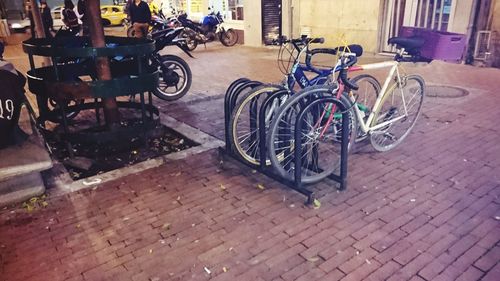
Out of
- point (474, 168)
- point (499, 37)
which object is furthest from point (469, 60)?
point (474, 168)

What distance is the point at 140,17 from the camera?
36.9 feet

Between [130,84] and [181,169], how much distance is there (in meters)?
1.13

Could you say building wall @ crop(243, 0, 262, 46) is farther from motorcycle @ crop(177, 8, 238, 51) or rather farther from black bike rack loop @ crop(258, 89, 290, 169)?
black bike rack loop @ crop(258, 89, 290, 169)

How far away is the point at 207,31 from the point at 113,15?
12898mm

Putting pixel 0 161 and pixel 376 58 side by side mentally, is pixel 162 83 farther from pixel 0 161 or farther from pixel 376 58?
pixel 376 58

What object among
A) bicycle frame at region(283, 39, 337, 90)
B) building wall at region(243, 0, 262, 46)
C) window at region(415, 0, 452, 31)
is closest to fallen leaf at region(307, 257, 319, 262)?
bicycle frame at region(283, 39, 337, 90)

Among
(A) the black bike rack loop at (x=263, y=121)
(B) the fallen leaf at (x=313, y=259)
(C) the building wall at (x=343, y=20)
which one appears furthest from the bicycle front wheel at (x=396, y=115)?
(C) the building wall at (x=343, y=20)

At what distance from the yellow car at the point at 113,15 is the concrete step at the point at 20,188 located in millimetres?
24247

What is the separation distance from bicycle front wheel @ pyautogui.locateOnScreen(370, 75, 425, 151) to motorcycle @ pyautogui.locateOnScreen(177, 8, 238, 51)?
9928 mm

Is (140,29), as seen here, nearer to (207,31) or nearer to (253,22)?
(253,22)

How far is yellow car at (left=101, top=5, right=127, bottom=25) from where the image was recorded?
26141 mm

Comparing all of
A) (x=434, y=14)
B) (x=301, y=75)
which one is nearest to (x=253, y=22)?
(x=434, y=14)

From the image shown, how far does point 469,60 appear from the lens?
10.0 metres

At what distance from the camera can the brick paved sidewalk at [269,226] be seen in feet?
9.79
